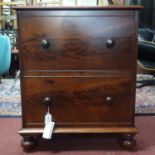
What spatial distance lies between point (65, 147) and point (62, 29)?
618 mm

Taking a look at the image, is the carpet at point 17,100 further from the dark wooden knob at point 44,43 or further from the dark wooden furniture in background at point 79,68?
the dark wooden knob at point 44,43

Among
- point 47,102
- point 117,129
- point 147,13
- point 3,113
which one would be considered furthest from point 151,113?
point 147,13

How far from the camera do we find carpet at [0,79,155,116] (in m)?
2.00

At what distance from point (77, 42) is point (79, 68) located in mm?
125

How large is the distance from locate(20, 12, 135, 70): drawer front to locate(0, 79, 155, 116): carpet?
0.77 meters

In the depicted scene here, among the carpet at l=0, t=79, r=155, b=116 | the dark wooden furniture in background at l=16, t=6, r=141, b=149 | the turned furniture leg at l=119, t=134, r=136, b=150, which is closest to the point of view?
the dark wooden furniture in background at l=16, t=6, r=141, b=149

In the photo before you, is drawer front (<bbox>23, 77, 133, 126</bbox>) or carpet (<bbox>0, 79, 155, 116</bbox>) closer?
drawer front (<bbox>23, 77, 133, 126</bbox>)

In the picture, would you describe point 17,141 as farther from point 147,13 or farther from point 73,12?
point 147,13

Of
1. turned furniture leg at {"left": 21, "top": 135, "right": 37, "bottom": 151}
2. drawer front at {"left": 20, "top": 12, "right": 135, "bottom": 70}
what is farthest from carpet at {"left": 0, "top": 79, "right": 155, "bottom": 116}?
drawer front at {"left": 20, "top": 12, "right": 135, "bottom": 70}

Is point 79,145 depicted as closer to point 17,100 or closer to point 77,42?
point 77,42

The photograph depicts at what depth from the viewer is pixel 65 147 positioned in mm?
1432

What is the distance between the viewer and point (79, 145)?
1449mm

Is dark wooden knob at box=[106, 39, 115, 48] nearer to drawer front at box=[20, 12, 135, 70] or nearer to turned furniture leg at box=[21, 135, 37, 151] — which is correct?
drawer front at box=[20, 12, 135, 70]

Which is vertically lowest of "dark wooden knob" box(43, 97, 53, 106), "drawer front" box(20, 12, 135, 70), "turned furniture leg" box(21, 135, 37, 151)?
"turned furniture leg" box(21, 135, 37, 151)
